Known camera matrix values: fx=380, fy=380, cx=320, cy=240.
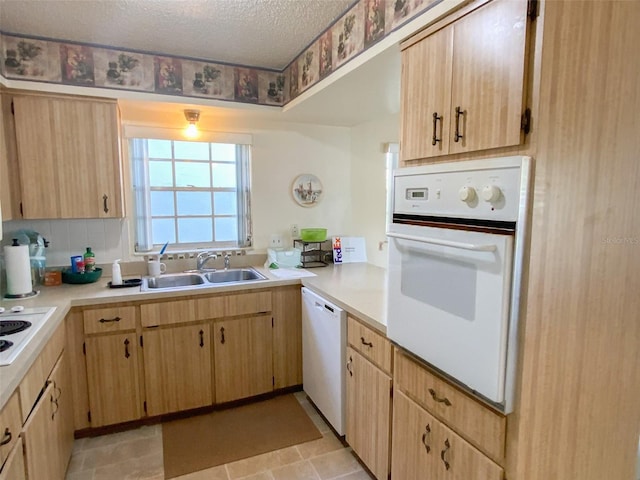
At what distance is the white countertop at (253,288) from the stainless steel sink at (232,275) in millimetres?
81

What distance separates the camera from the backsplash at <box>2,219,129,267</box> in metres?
2.62

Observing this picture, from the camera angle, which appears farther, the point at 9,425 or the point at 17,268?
the point at 17,268

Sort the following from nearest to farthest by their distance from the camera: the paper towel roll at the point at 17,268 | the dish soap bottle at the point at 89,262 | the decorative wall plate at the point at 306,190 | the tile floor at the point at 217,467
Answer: the tile floor at the point at 217,467 → the paper towel roll at the point at 17,268 → the dish soap bottle at the point at 89,262 → the decorative wall plate at the point at 306,190

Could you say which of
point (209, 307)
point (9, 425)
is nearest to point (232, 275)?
point (209, 307)

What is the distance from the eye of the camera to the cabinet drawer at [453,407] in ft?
4.01

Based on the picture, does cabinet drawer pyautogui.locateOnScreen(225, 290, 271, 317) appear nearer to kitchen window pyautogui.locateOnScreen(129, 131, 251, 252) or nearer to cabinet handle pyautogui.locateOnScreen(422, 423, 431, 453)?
kitchen window pyautogui.locateOnScreen(129, 131, 251, 252)

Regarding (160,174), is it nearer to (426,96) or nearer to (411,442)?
(426,96)

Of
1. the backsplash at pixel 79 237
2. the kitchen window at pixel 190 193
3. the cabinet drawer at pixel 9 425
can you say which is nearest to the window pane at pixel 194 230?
the kitchen window at pixel 190 193

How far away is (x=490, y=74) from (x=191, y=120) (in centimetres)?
224

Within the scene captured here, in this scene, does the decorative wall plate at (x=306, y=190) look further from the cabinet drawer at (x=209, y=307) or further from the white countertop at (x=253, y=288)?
the cabinet drawer at (x=209, y=307)

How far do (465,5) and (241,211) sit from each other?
7.65 feet

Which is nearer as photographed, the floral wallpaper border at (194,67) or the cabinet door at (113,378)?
the floral wallpaper border at (194,67)

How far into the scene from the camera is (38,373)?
5.17 ft

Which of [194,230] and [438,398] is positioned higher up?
[194,230]
